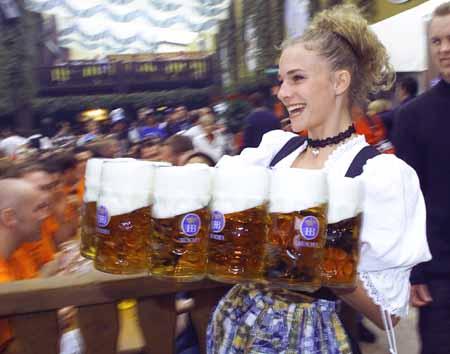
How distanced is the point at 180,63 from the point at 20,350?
22.2 m

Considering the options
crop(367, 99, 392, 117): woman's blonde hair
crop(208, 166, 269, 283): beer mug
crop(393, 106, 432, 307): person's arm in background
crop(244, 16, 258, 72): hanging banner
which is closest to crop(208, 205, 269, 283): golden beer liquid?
crop(208, 166, 269, 283): beer mug

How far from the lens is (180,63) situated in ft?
75.6

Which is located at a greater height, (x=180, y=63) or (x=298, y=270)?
(x=180, y=63)

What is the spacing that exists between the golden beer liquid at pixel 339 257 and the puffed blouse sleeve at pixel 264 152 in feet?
1.50

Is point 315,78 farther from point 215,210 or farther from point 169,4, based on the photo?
point 169,4

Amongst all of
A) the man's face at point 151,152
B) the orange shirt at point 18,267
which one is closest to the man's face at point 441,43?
the orange shirt at point 18,267

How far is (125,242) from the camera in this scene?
113cm

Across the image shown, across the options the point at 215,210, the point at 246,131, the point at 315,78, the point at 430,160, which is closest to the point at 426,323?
the point at 430,160

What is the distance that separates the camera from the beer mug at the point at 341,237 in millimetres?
1098

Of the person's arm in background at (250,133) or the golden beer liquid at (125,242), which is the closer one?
the golden beer liquid at (125,242)

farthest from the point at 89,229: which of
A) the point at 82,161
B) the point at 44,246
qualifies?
the point at 82,161

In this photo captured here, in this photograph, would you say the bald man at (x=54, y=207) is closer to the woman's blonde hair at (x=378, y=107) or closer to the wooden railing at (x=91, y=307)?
the wooden railing at (x=91, y=307)

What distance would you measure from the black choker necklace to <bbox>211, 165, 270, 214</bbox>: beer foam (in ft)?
1.45

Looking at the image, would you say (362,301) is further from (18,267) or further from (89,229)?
(18,267)
